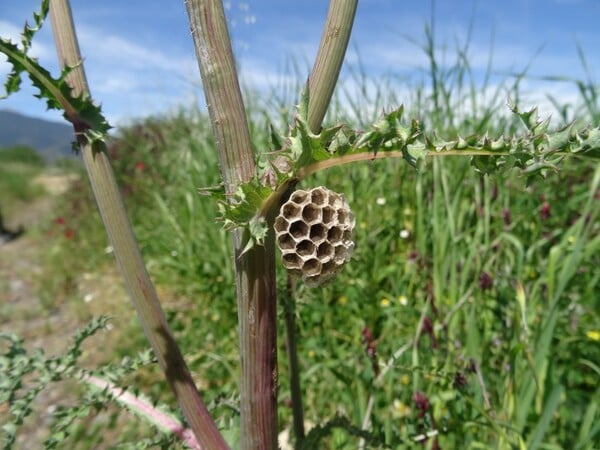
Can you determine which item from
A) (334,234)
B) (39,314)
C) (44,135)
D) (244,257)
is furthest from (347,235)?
(44,135)

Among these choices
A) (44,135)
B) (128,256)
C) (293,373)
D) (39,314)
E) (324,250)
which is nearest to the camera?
(324,250)

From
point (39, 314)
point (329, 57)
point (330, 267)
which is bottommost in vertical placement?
point (39, 314)

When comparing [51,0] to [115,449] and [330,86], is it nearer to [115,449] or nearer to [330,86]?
[330,86]

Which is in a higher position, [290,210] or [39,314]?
[290,210]

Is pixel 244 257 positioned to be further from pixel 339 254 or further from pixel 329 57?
pixel 329 57

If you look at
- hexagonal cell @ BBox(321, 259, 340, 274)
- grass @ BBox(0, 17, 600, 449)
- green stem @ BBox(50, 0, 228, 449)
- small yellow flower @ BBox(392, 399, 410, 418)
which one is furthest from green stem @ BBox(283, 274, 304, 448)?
small yellow flower @ BBox(392, 399, 410, 418)

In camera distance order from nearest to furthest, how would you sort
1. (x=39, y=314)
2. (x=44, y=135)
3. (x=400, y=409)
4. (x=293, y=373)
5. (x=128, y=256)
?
(x=128, y=256) → (x=293, y=373) → (x=400, y=409) → (x=39, y=314) → (x=44, y=135)

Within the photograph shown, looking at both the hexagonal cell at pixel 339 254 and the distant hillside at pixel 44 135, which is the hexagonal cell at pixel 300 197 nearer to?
the hexagonal cell at pixel 339 254
